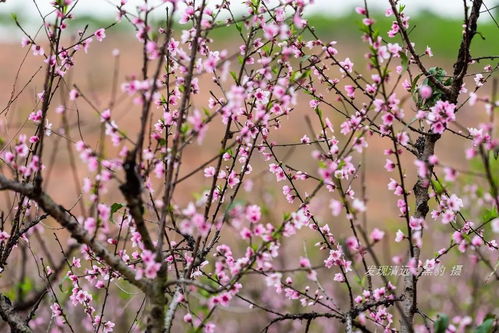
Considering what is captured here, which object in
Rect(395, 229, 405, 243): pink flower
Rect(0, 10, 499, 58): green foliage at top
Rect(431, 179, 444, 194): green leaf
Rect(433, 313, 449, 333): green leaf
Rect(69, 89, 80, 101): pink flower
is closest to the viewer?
Rect(69, 89, 80, 101): pink flower

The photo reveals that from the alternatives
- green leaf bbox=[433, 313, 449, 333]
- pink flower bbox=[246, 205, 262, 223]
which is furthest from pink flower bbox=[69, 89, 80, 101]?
green leaf bbox=[433, 313, 449, 333]

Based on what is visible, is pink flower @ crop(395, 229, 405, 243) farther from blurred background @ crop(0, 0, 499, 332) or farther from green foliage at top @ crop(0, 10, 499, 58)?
green foliage at top @ crop(0, 10, 499, 58)

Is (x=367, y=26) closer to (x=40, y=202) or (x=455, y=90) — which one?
(x=455, y=90)

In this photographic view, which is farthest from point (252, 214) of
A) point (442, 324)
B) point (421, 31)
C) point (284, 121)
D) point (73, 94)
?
point (421, 31)

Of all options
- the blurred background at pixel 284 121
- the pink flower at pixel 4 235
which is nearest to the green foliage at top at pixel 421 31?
the blurred background at pixel 284 121

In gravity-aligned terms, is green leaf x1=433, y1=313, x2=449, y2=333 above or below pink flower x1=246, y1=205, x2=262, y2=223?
above

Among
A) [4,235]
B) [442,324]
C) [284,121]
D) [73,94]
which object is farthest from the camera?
[284,121]

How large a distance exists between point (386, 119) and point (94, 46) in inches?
1241

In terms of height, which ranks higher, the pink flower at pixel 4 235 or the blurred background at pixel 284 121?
the blurred background at pixel 284 121

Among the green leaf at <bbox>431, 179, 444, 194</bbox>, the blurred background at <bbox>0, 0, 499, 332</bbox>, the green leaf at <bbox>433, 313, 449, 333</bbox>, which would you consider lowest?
the green leaf at <bbox>433, 313, 449, 333</bbox>

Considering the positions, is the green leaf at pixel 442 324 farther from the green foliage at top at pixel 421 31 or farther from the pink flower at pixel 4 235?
the green foliage at top at pixel 421 31

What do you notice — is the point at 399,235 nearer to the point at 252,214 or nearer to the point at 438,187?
the point at 438,187

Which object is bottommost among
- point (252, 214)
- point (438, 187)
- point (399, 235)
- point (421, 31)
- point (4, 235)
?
point (4, 235)

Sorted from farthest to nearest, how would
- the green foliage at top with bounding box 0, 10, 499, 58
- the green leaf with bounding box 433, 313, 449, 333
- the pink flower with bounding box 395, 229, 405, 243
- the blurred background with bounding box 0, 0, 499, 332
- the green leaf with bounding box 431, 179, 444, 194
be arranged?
the green foliage at top with bounding box 0, 10, 499, 58 < the blurred background with bounding box 0, 0, 499, 332 < the pink flower with bounding box 395, 229, 405, 243 < the green leaf with bounding box 431, 179, 444, 194 < the green leaf with bounding box 433, 313, 449, 333
